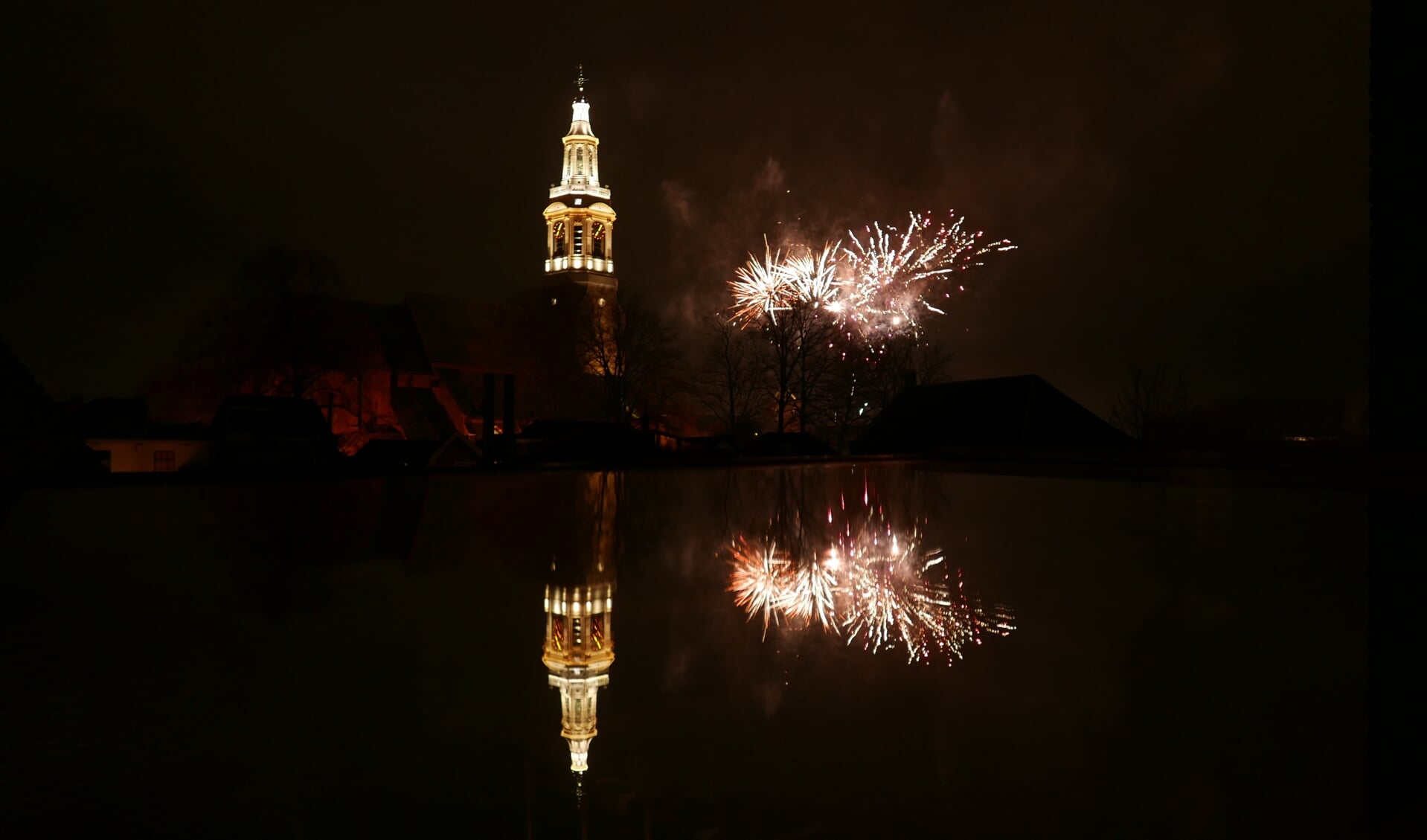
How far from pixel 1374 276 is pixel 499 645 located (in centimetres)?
563

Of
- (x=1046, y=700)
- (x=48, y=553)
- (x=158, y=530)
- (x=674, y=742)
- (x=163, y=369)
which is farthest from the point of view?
(x=163, y=369)

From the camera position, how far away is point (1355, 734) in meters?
3.43

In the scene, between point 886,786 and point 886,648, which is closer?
point 886,786

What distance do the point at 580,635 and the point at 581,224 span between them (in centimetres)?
6701

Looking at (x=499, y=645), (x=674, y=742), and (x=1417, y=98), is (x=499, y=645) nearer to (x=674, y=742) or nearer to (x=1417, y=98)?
(x=674, y=742)

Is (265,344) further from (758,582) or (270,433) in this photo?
(758,582)

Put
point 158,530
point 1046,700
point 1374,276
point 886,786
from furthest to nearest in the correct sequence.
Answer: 1. point 158,530
2. point 1374,276
3. point 1046,700
4. point 886,786

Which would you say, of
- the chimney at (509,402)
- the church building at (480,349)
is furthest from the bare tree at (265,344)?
the chimney at (509,402)

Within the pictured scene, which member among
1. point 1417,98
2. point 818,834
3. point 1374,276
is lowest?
point 818,834

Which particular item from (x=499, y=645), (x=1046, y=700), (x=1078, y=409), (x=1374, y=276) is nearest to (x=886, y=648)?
(x=1046, y=700)

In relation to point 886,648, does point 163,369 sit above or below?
above

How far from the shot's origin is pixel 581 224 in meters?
69.1

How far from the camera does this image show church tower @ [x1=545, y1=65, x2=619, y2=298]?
68.9 m

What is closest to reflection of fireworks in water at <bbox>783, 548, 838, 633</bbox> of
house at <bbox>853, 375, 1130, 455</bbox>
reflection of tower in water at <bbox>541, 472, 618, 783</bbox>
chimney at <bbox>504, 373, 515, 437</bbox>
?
reflection of tower in water at <bbox>541, 472, 618, 783</bbox>
